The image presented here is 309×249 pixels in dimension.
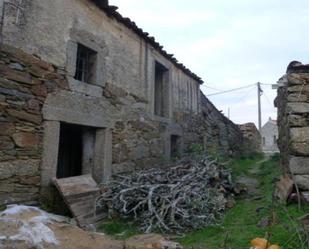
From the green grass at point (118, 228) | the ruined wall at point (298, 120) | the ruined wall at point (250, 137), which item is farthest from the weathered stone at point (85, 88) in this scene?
the ruined wall at point (250, 137)

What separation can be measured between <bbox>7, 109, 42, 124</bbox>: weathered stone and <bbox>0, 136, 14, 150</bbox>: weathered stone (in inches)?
13.1

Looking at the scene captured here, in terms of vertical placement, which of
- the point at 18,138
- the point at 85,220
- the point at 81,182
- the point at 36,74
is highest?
the point at 36,74

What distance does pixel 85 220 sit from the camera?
4652 millimetres

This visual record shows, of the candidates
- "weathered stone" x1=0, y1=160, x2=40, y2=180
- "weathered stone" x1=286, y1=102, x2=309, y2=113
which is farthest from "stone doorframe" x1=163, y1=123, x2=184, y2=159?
"weathered stone" x1=0, y1=160, x2=40, y2=180

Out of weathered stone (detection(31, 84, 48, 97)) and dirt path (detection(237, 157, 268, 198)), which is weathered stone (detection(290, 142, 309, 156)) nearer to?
dirt path (detection(237, 157, 268, 198))

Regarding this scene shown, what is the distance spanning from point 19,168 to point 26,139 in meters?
0.40

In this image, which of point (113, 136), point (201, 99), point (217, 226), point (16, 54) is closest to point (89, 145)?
point (113, 136)

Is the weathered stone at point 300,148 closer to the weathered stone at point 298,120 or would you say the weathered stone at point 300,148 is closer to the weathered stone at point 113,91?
the weathered stone at point 298,120

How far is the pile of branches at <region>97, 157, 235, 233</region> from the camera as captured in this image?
4562mm

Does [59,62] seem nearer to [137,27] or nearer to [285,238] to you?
[137,27]

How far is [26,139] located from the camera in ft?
14.7

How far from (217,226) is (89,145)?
274 centimetres

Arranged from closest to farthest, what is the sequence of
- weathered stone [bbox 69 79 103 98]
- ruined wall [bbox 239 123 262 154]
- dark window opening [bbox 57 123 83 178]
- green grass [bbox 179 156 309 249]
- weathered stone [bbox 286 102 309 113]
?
green grass [bbox 179 156 309 249], weathered stone [bbox 286 102 309 113], weathered stone [bbox 69 79 103 98], dark window opening [bbox 57 123 83 178], ruined wall [bbox 239 123 262 154]

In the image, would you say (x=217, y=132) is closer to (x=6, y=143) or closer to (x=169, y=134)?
(x=169, y=134)
